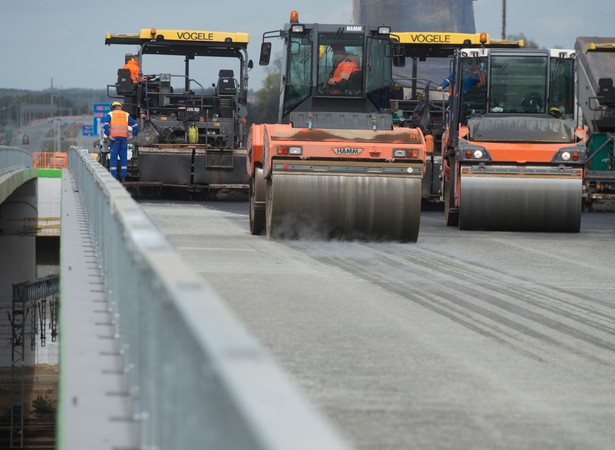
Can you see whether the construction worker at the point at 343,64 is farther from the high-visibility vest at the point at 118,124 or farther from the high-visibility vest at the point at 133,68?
the high-visibility vest at the point at 133,68

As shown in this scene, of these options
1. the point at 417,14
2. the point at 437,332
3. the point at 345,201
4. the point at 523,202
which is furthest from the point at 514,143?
the point at 417,14

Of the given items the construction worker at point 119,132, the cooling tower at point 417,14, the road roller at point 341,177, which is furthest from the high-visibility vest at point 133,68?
the road roller at point 341,177

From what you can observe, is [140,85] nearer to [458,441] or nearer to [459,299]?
[459,299]

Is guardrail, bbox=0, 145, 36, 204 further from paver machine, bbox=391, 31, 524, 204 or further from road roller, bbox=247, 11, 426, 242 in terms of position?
road roller, bbox=247, 11, 426, 242

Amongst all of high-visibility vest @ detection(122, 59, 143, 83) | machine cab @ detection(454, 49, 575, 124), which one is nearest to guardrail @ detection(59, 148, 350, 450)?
machine cab @ detection(454, 49, 575, 124)

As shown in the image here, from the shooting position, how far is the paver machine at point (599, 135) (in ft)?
93.8

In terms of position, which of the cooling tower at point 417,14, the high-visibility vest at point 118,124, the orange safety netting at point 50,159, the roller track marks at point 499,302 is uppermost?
the cooling tower at point 417,14

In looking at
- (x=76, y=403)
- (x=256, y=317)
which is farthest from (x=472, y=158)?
(x=76, y=403)

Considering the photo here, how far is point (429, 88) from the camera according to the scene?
987 inches

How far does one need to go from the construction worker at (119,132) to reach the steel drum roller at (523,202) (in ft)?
28.4

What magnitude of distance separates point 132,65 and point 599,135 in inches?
410

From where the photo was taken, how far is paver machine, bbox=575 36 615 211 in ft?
93.8

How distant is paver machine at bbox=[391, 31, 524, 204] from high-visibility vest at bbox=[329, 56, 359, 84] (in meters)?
5.53

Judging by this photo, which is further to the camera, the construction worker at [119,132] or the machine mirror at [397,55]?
the construction worker at [119,132]
